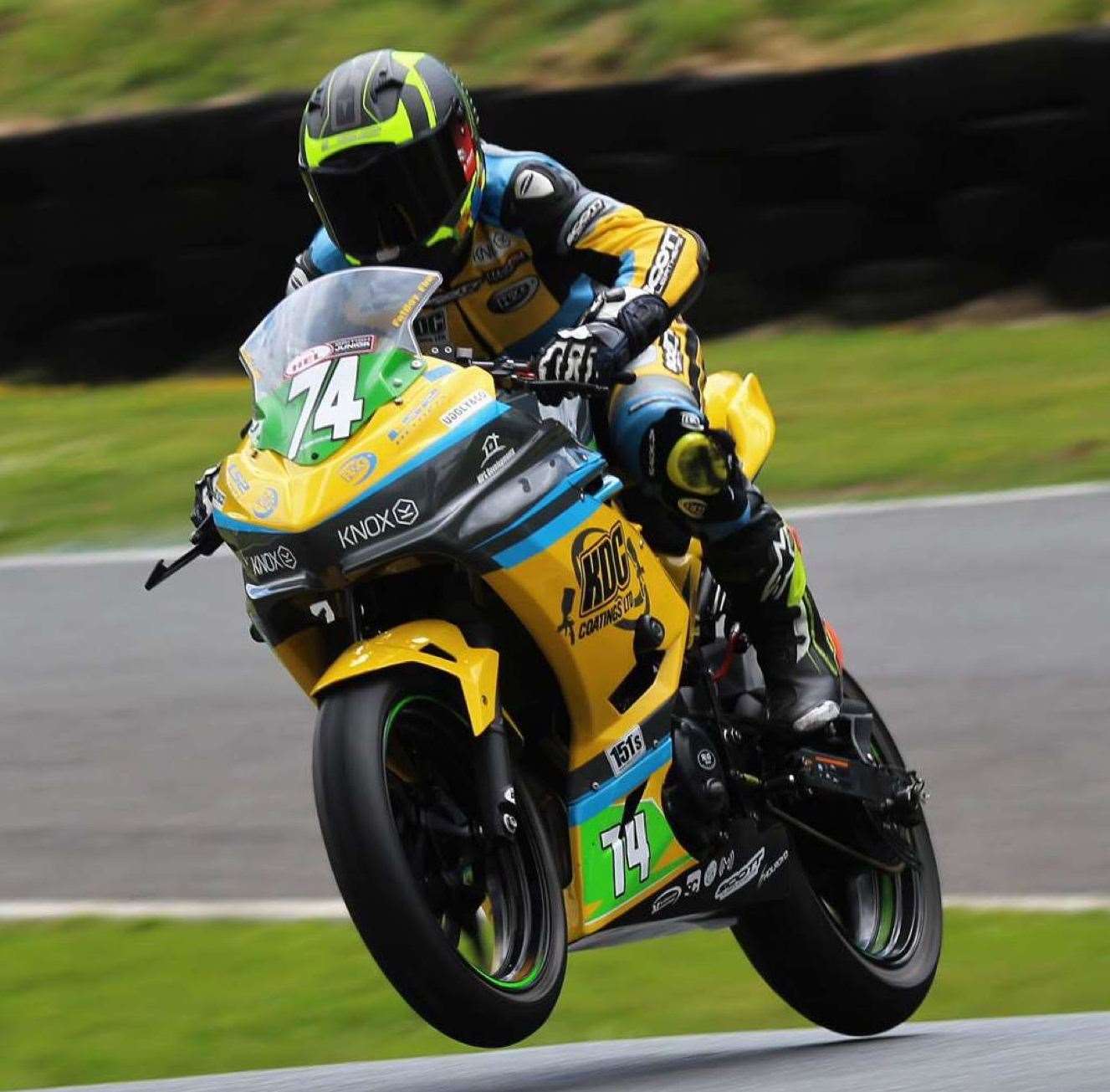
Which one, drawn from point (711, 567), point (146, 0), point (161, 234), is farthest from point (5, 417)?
point (711, 567)

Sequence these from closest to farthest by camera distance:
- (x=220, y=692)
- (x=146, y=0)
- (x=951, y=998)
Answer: (x=951, y=998) < (x=220, y=692) < (x=146, y=0)

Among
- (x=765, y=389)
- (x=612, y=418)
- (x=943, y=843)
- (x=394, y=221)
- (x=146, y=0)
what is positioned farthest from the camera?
(x=146, y=0)

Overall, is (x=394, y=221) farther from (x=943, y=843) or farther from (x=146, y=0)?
(x=146, y=0)

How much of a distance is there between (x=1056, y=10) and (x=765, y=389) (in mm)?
2526

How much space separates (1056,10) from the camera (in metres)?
11.8

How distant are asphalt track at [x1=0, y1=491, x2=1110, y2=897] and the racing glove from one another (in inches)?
88.4

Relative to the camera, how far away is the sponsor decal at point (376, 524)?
149 inches

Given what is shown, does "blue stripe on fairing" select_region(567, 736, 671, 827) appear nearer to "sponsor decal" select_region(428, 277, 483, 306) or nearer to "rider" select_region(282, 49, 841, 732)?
"rider" select_region(282, 49, 841, 732)

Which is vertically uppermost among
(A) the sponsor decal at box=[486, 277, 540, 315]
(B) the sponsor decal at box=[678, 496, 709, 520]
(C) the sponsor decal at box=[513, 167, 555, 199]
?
(C) the sponsor decal at box=[513, 167, 555, 199]

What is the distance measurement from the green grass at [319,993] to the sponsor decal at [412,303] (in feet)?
6.27

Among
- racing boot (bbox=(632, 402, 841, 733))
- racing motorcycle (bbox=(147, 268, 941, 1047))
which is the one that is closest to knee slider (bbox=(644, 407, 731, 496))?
racing boot (bbox=(632, 402, 841, 733))

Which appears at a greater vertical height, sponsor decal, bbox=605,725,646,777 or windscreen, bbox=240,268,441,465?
windscreen, bbox=240,268,441,465

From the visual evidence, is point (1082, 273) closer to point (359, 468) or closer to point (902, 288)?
point (902, 288)

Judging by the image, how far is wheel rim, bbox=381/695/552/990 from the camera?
12.3 ft
